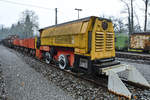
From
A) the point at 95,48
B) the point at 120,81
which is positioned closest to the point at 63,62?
the point at 95,48

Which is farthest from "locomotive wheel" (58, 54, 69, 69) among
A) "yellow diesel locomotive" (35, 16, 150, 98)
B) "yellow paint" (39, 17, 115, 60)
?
"yellow paint" (39, 17, 115, 60)

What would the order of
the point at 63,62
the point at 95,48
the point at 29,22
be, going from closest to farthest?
the point at 95,48 < the point at 63,62 < the point at 29,22

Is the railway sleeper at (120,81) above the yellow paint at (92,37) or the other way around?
the other way around

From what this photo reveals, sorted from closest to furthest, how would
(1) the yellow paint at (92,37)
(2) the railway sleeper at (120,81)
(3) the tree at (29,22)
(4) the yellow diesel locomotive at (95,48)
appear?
(2) the railway sleeper at (120,81) → (4) the yellow diesel locomotive at (95,48) → (1) the yellow paint at (92,37) → (3) the tree at (29,22)

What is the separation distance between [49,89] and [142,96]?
3.33 meters

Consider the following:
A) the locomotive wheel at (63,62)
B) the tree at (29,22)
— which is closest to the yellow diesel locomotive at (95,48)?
the locomotive wheel at (63,62)

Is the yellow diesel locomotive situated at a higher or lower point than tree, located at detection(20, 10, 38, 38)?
lower

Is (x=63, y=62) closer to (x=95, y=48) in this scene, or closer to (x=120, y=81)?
(x=95, y=48)

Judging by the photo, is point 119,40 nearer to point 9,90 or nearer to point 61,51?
point 61,51

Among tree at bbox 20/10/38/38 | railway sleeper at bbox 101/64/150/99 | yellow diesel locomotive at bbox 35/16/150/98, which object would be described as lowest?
railway sleeper at bbox 101/64/150/99

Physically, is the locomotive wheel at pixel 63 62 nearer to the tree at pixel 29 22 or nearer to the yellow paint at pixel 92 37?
the yellow paint at pixel 92 37

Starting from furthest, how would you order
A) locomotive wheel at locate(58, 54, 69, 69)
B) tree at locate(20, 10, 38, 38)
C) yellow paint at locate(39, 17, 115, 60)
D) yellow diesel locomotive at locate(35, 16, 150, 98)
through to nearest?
tree at locate(20, 10, 38, 38), locomotive wheel at locate(58, 54, 69, 69), yellow paint at locate(39, 17, 115, 60), yellow diesel locomotive at locate(35, 16, 150, 98)

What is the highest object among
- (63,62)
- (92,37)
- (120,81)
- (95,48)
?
(92,37)

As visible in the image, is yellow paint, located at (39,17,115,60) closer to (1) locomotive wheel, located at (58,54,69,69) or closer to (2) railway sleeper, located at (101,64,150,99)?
(1) locomotive wheel, located at (58,54,69,69)
